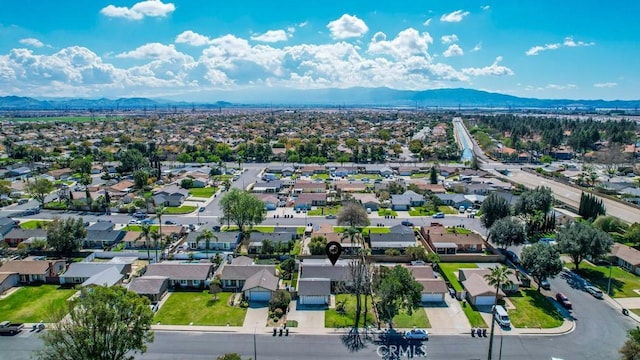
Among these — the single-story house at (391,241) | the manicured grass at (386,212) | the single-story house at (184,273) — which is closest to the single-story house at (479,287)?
the single-story house at (391,241)

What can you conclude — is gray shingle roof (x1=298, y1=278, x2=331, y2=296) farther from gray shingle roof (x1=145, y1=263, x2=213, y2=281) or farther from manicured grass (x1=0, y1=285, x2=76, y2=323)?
manicured grass (x1=0, y1=285, x2=76, y2=323)

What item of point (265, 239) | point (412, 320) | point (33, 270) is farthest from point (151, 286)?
point (412, 320)

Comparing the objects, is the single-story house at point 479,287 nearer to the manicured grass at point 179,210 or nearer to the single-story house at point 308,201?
the single-story house at point 308,201

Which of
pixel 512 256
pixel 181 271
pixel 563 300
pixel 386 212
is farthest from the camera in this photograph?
pixel 386 212

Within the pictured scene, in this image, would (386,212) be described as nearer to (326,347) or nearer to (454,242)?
(454,242)

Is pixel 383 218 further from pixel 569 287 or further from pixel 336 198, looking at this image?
pixel 569 287

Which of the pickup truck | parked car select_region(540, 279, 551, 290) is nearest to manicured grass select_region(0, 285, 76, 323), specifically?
the pickup truck

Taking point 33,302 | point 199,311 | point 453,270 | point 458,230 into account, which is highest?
point 458,230
